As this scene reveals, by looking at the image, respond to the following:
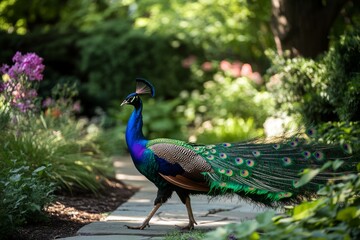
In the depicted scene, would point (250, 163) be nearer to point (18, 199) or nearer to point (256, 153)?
point (256, 153)

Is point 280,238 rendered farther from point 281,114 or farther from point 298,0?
point 298,0

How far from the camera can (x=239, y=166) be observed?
541cm

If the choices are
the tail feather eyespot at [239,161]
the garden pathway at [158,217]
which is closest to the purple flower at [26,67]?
the garden pathway at [158,217]

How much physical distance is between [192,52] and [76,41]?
3.07 metres

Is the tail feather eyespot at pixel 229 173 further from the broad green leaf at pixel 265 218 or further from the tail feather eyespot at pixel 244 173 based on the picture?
the broad green leaf at pixel 265 218

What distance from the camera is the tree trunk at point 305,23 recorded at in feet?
30.9

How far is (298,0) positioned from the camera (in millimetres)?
9375

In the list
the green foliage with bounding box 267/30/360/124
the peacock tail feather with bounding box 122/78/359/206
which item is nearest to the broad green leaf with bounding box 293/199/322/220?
the peacock tail feather with bounding box 122/78/359/206

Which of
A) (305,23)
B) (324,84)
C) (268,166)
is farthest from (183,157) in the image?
(305,23)

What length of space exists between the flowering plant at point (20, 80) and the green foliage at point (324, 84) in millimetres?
3127

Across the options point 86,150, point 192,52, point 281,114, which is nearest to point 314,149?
point 281,114

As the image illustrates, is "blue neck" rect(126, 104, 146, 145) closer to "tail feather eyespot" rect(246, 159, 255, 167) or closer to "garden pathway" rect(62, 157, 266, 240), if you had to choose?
"garden pathway" rect(62, 157, 266, 240)

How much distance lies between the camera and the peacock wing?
542 centimetres

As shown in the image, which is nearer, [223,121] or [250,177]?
[250,177]
